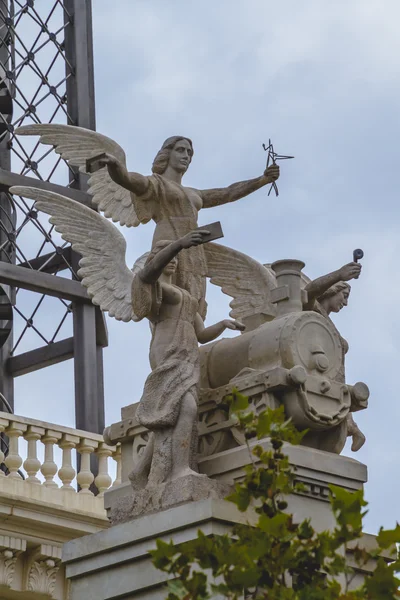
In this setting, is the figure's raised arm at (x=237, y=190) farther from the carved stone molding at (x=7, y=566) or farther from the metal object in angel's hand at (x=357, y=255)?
the carved stone molding at (x=7, y=566)

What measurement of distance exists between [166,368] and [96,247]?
158 cm

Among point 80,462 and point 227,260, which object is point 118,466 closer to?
point 80,462

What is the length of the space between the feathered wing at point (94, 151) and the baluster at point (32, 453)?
535 cm

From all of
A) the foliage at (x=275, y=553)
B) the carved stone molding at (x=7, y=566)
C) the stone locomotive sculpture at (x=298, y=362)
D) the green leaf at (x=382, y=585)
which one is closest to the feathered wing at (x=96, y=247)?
the stone locomotive sculpture at (x=298, y=362)

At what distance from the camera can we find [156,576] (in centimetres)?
1328

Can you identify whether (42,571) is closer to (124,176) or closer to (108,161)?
(124,176)

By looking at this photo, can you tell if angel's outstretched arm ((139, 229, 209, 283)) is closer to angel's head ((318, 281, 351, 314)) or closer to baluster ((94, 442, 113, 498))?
angel's head ((318, 281, 351, 314))

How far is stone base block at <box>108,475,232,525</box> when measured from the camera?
13.3 m

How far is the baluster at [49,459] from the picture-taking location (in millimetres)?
19922

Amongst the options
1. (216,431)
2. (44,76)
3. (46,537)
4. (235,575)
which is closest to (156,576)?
(216,431)

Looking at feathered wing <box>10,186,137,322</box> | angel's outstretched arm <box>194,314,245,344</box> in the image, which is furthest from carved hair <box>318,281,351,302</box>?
feathered wing <box>10,186,137,322</box>

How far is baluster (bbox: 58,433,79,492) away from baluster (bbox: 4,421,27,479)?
17.0 inches

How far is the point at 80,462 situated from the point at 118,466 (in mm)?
368

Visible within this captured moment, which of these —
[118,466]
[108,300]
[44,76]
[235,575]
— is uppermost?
[44,76]
